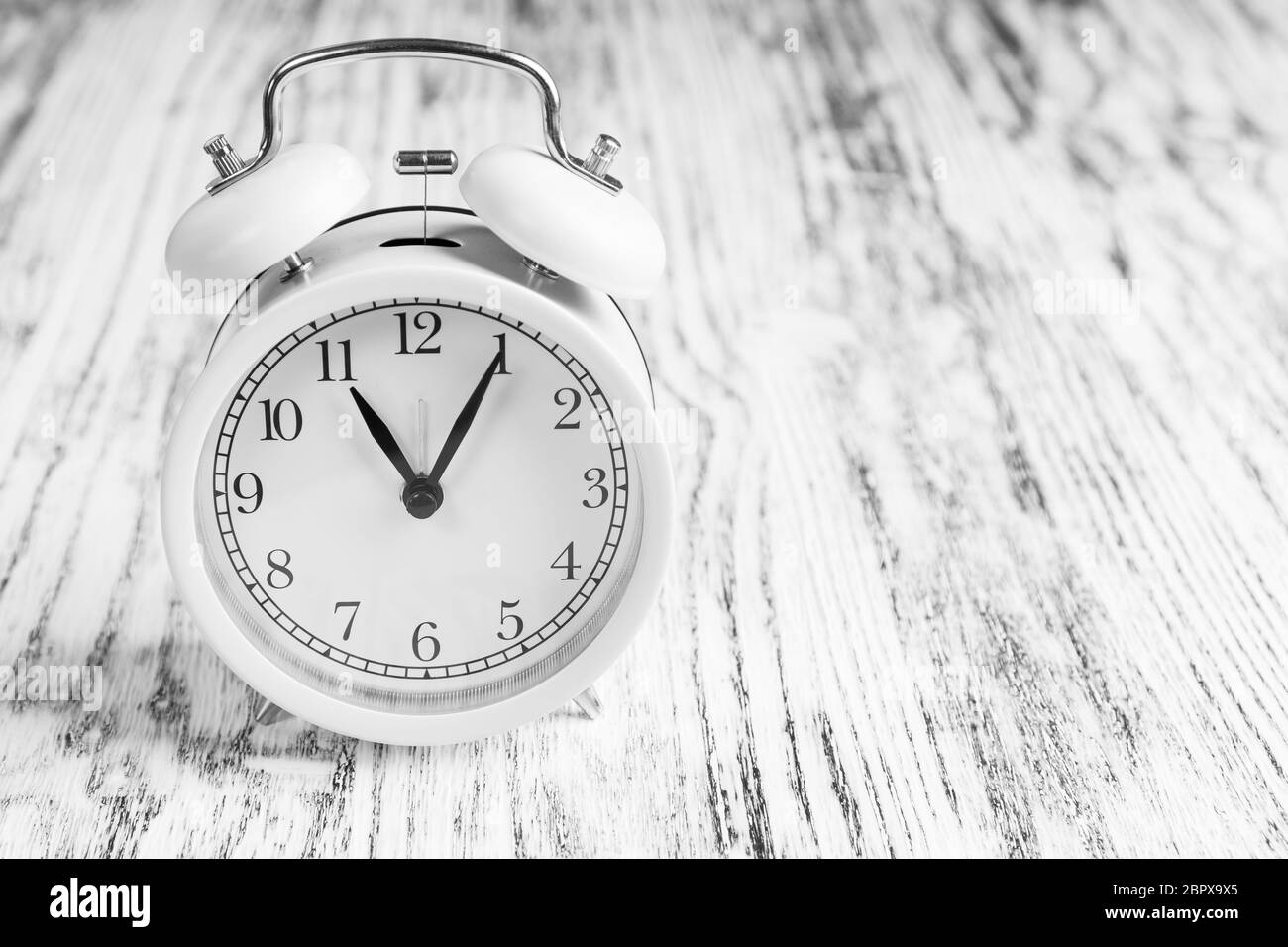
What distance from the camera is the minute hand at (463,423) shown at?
3.49 feet

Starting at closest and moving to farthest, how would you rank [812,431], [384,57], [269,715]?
[384,57] → [269,715] → [812,431]

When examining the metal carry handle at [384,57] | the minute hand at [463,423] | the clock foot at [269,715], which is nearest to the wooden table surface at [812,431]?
the clock foot at [269,715]

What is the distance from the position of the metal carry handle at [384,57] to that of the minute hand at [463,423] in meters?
0.16

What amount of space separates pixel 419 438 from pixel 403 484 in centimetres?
4

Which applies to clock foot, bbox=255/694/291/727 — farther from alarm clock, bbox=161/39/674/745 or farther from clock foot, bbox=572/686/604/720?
clock foot, bbox=572/686/604/720

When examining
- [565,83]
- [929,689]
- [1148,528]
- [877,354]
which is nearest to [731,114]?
[565,83]

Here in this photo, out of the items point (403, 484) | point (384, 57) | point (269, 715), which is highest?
point (384, 57)

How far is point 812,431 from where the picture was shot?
158 cm

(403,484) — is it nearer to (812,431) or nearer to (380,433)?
(380,433)

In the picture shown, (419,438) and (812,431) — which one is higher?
(419,438)

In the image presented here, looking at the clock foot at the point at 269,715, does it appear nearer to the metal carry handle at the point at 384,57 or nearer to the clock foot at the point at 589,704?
the clock foot at the point at 589,704

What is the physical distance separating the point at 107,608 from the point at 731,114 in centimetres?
130

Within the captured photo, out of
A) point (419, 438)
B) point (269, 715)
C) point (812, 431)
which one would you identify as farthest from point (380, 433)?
point (812, 431)

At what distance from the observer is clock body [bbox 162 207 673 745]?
3.39 feet
